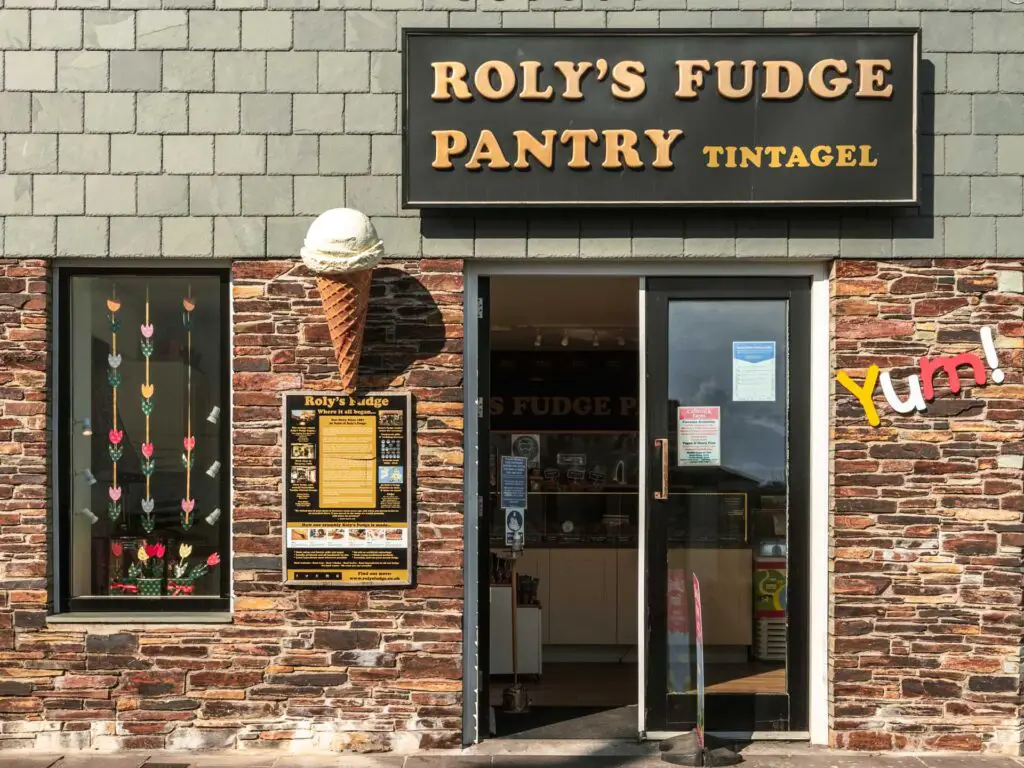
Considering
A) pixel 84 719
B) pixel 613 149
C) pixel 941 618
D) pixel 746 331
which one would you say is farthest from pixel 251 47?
pixel 941 618

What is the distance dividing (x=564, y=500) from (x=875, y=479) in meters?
3.60

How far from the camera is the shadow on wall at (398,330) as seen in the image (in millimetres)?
6723

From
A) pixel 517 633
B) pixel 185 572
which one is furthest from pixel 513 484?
pixel 185 572

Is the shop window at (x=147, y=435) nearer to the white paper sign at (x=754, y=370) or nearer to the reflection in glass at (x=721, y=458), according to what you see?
the reflection in glass at (x=721, y=458)

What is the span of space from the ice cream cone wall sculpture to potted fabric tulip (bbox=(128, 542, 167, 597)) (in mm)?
1730

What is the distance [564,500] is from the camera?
984 cm

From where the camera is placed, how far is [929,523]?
→ 6.67m

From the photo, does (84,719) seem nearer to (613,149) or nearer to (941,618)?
(613,149)

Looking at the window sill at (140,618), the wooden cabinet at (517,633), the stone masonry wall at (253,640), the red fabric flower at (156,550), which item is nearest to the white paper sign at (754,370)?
the stone masonry wall at (253,640)

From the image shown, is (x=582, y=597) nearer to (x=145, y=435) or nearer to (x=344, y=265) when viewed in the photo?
(x=145, y=435)

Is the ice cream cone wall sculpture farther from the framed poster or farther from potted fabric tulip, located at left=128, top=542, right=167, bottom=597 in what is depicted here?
potted fabric tulip, located at left=128, top=542, right=167, bottom=597

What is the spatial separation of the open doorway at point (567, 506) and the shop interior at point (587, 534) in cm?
1

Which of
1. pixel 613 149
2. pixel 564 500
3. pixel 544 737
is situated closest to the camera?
pixel 613 149

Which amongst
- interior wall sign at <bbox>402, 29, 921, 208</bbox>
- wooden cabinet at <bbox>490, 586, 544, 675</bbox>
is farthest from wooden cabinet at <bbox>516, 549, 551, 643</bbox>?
interior wall sign at <bbox>402, 29, 921, 208</bbox>
